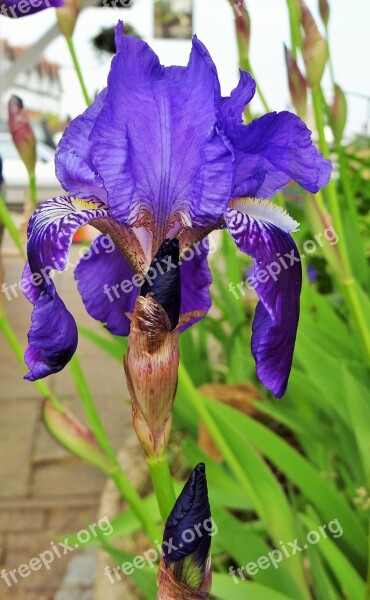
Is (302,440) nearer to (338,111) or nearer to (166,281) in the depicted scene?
(338,111)

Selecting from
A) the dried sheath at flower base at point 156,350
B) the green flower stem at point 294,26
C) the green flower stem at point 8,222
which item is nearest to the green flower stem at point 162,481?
the dried sheath at flower base at point 156,350

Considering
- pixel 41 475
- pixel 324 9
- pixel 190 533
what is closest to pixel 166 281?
pixel 190 533

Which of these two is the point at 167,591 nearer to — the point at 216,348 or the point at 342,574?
the point at 342,574

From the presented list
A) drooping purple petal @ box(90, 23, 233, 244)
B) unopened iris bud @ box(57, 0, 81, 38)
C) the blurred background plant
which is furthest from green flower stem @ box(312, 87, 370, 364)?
drooping purple petal @ box(90, 23, 233, 244)

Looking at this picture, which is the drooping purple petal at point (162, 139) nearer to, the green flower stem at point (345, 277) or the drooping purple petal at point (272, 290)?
the drooping purple petal at point (272, 290)

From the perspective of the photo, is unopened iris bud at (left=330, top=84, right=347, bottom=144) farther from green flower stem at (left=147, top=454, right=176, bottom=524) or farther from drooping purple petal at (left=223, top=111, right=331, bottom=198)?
green flower stem at (left=147, top=454, right=176, bottom=524)

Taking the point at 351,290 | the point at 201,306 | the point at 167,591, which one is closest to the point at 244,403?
the point at 351,290
